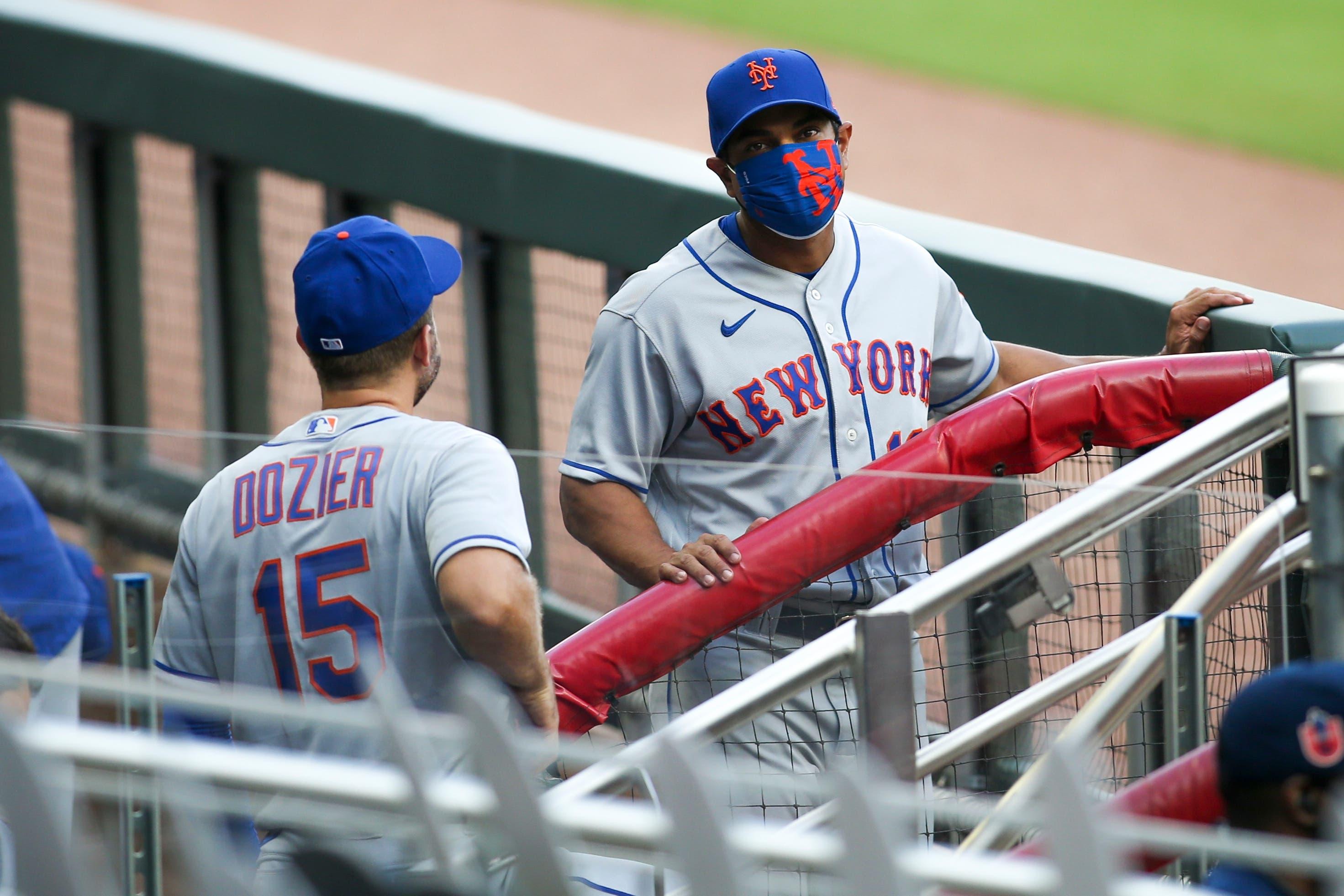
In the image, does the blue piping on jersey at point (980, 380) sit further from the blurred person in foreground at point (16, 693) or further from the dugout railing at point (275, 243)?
the blurred person in foreground at point (16, 693)

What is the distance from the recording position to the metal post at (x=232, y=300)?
6.00 metres

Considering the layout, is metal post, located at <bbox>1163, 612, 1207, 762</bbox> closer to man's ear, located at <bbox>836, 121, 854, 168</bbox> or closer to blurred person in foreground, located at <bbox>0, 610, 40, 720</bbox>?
blurred person in foreground, located at <bbox>0, 610, 40, 720</bbox>

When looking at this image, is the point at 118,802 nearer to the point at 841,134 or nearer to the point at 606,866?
the point at 606,866

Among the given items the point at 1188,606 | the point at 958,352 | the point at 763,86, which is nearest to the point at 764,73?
the point at 763,86

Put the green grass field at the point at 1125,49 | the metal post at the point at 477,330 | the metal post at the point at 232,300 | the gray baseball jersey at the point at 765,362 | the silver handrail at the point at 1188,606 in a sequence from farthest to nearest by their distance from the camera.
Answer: the green grass field at the point at 1125,49
the metal post at the point at 232,300
the metal post at the point at 477,330
the gray baseball jersey at the point at 765,362
the silver handrail at the point at 1188,606

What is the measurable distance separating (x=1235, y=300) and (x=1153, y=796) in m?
1.31

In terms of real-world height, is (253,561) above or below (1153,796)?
above

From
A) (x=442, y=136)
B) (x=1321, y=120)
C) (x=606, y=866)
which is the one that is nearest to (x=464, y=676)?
(x=606, y=866)

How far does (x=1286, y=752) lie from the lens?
4.88 ft

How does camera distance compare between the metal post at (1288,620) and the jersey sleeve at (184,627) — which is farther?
the jersey sleeve at (184,627)

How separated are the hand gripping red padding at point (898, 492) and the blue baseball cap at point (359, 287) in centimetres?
50

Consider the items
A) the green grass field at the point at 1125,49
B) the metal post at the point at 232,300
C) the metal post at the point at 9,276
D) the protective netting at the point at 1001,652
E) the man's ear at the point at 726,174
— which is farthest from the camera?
the green grass field at the point at 1125,49

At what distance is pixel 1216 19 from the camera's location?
53.8 feet

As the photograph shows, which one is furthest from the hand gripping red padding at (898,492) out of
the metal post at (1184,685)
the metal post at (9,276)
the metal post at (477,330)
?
the metal post at (9,276)
